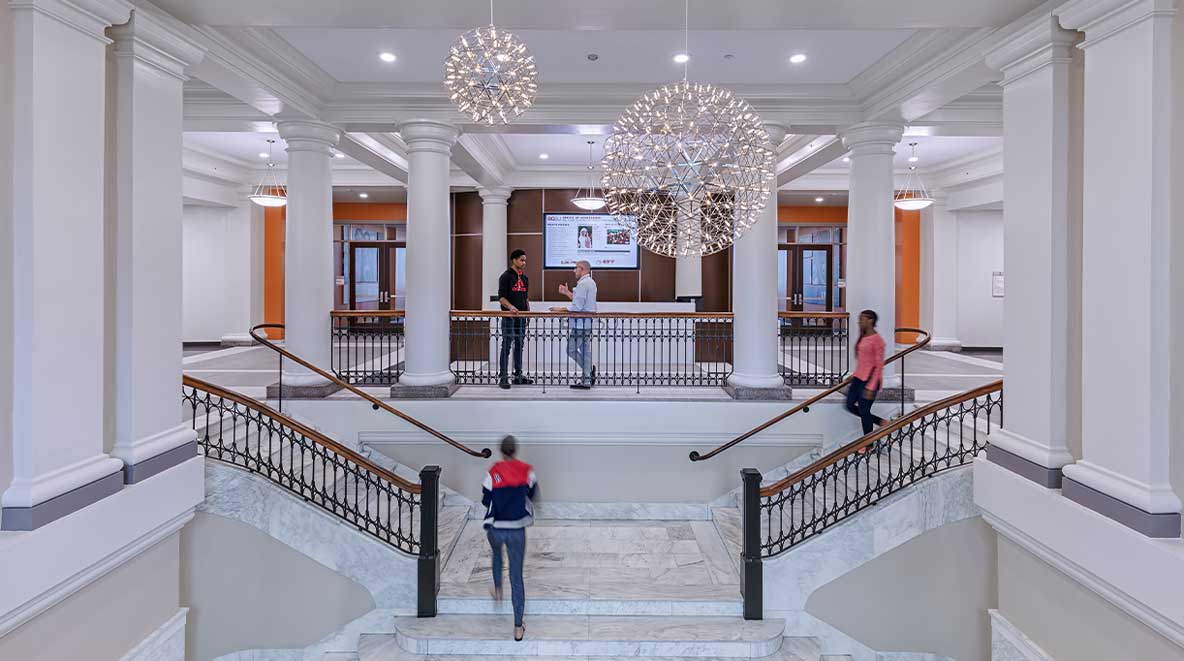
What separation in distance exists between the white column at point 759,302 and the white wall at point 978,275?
27.5ft

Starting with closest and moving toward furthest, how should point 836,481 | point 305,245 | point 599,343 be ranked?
point 836,481 < point 305,245 < point 599,343

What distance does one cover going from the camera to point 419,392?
7438 millimetres

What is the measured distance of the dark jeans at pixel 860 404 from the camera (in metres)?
6.48

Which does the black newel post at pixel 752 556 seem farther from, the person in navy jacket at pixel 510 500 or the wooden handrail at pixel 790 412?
the person in navy jacket at pixel 510 500

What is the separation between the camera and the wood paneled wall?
13914mm

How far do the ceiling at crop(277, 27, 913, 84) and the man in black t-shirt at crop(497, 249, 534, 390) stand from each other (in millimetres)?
2349

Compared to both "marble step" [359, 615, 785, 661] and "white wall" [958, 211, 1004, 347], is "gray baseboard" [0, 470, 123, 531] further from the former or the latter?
"white wall" [958, 211, 1004, 347]

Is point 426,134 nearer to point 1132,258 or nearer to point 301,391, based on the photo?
point 301,391

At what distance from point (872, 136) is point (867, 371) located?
2.98 metres

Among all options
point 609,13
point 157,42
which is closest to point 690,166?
point 609,13

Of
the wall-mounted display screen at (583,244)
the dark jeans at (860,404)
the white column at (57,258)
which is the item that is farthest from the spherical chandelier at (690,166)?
the wall-mounted display screen at (583,244)

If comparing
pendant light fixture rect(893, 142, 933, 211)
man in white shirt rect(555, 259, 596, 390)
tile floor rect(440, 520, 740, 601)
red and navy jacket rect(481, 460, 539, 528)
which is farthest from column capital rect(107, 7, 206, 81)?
pendant light fixture rect(893, 142, 933, 211)

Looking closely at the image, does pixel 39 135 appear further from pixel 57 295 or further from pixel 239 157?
pixel 239 157

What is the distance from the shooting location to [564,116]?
7.46m
